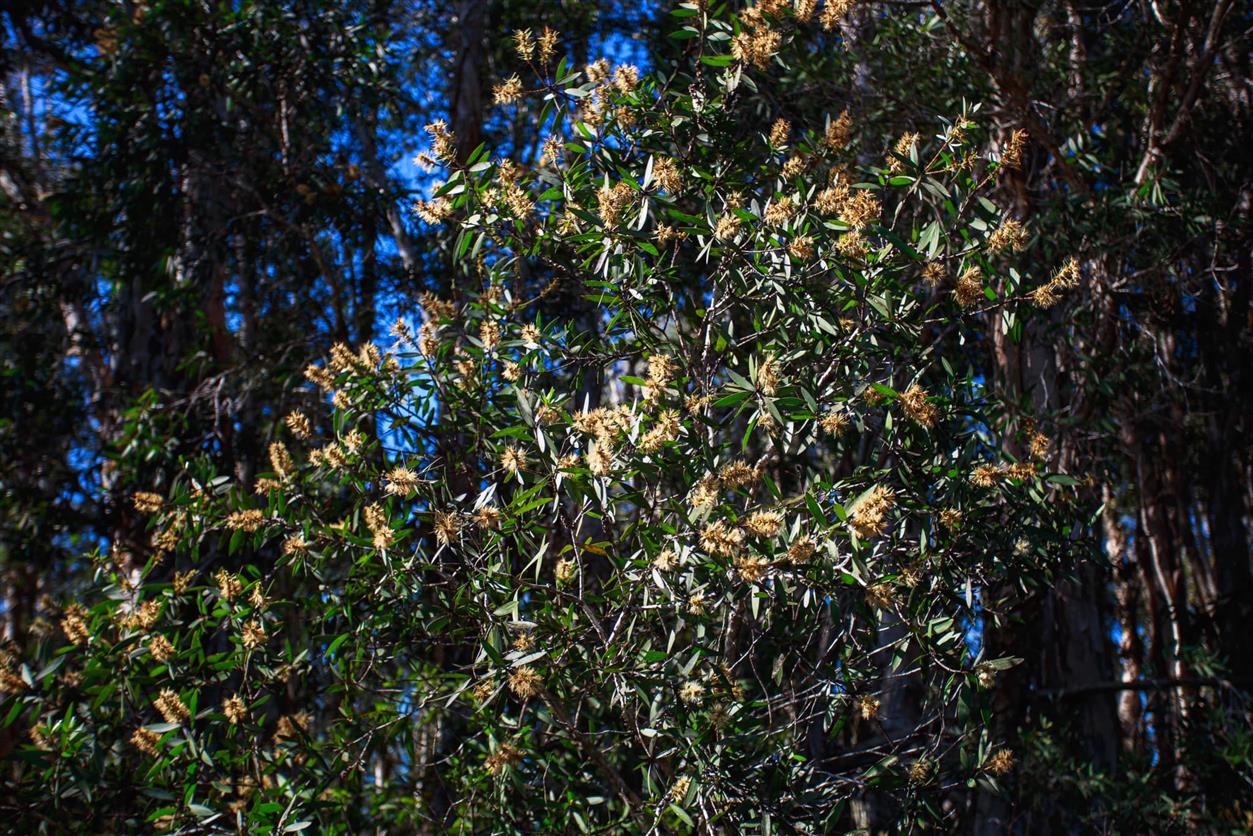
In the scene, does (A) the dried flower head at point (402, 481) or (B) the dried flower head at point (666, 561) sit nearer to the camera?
(B) the dried flower head at point (666, 561)

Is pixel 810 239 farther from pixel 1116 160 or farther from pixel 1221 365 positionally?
pixel 1221 365

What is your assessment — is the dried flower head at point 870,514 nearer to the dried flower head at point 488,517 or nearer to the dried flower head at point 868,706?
the dried flower head at point 868,706

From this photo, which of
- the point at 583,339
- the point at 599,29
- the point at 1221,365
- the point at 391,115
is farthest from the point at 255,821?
the point at 1221,365

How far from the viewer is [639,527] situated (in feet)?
→ 10.0

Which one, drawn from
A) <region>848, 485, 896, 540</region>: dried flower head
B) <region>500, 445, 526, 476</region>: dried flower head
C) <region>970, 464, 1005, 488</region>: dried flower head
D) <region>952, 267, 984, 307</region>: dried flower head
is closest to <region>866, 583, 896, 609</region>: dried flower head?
<region>848, 485, 896, 540</region>: dried flower head

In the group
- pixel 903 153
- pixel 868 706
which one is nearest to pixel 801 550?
pixel 868 706

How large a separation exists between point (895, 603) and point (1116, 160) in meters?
4.42

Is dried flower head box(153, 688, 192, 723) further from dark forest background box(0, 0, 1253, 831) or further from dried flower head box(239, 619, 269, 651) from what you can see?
dark forest background box(0, 0, 1253, 831)

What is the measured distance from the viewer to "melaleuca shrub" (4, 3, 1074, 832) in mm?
2932

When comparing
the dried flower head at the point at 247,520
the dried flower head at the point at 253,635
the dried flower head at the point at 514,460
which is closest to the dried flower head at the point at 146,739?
the dried flower head at the point at 253,635

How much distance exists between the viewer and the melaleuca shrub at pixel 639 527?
9.62 feet

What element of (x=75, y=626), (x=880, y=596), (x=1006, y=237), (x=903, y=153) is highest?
(x=903, y=153)

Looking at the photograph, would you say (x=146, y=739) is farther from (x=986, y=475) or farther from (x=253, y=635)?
(x=986, y=475)

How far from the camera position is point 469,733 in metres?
3.97
